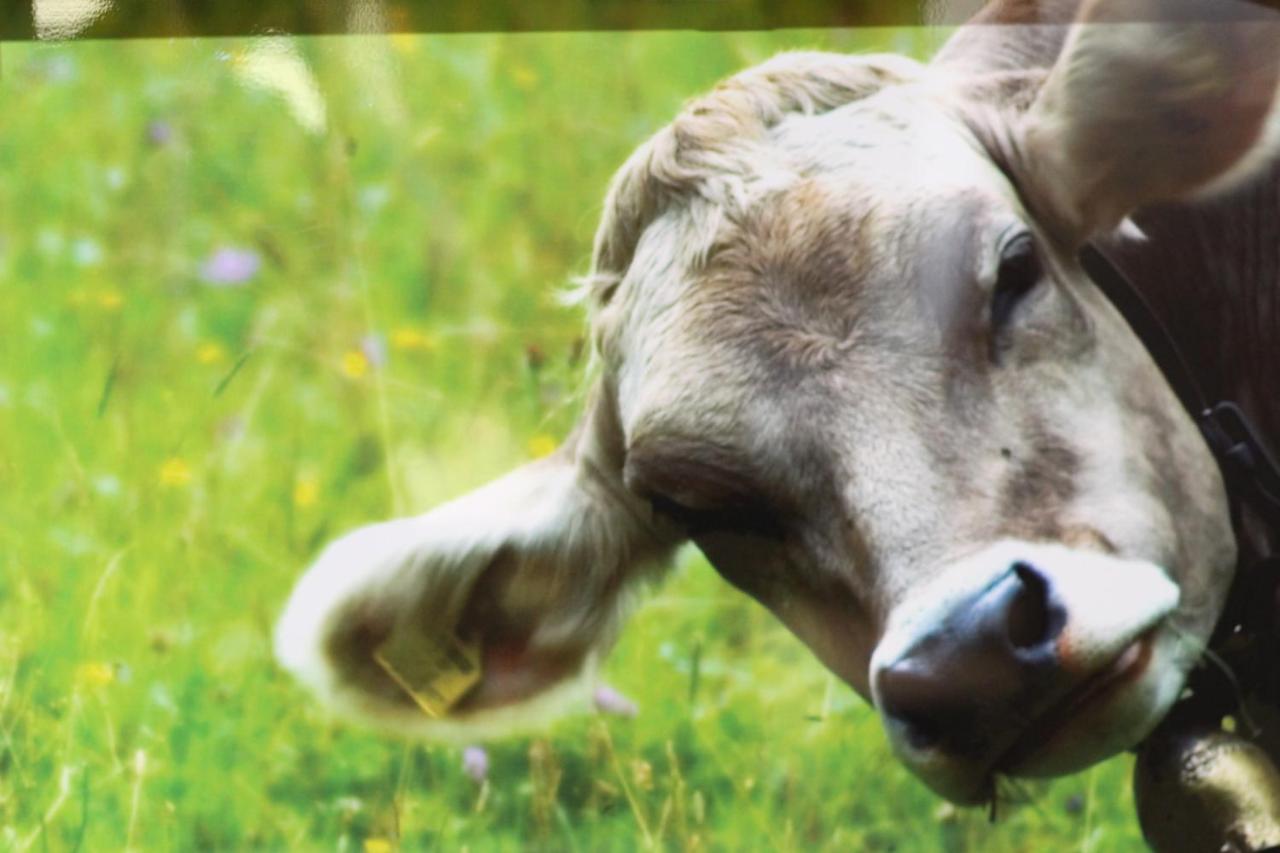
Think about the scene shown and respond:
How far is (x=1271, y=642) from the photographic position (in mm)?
1956

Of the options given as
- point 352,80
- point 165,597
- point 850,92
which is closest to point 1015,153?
point 850,92

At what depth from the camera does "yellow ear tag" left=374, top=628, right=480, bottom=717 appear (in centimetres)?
203

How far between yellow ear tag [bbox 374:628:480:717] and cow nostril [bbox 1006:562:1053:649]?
2.48ft

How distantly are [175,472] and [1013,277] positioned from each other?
1.08 m

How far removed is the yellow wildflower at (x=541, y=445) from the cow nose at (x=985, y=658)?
1.89 feet

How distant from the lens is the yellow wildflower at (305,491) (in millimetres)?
2020

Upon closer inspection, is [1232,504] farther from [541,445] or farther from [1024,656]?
[541,445]

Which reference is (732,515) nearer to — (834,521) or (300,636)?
(834,521)

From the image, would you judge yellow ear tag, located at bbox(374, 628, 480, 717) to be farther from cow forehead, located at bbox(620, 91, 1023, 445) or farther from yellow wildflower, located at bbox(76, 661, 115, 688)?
cow forehead, located at bbox(620, 91, 1023, 445)

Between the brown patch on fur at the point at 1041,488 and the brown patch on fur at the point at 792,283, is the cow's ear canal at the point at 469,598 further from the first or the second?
the brown patch on fur at the point at 1041,488

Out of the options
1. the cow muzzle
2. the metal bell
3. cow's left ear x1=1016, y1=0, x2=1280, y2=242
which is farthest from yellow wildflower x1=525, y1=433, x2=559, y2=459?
the metal bell

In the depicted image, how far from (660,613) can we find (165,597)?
634 mm

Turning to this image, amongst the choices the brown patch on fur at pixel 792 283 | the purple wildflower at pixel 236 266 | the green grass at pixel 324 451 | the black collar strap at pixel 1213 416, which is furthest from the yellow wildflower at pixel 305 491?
the black collar strap at pixel 1213 416

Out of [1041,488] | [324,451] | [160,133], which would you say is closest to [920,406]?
[1041,488]
